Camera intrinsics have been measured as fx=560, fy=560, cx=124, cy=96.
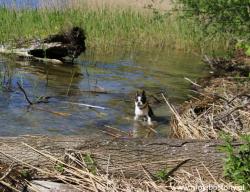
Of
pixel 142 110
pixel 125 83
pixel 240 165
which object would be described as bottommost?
pixel 125 83

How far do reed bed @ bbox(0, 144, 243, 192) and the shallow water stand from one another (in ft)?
10.5

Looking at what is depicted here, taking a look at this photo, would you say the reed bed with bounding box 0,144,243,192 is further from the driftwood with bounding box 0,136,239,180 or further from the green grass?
the green grass

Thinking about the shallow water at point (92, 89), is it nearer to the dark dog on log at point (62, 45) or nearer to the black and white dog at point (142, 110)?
the black and white dog at point (142, 110)

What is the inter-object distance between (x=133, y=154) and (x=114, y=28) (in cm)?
1319

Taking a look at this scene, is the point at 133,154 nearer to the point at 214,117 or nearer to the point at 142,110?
the point at 214,117

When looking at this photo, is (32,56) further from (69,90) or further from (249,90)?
(249,90)

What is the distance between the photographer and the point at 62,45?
14.4m

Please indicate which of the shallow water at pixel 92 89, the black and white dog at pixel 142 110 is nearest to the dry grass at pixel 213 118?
the shallow water at pixel 92 89

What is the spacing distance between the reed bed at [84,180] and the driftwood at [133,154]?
0.17ft

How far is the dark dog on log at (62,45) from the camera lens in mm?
14367

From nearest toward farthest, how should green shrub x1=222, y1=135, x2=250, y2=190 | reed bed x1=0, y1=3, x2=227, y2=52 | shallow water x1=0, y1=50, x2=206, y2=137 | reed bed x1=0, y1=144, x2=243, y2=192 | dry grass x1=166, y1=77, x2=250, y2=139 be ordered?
green shrub x1=222, y1=135, x2=250, y2=190 < reed bed x1=0, y1=144, x2=243, y2=192 < dry grass x1=166, y1=77, x2=250, y2=139 < shallow water x1=0, y1=50, x2=206, y2=137 < reed bed x1=0, y1=3, x2=227, y2=52

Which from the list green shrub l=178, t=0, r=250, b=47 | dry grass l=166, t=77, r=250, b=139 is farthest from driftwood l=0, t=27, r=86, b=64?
dry grass l=166, t=77, r=250, b=139

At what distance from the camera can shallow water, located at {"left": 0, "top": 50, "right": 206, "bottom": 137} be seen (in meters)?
9.09

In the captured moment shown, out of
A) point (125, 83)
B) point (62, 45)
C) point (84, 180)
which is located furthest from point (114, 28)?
point (84, 180)
